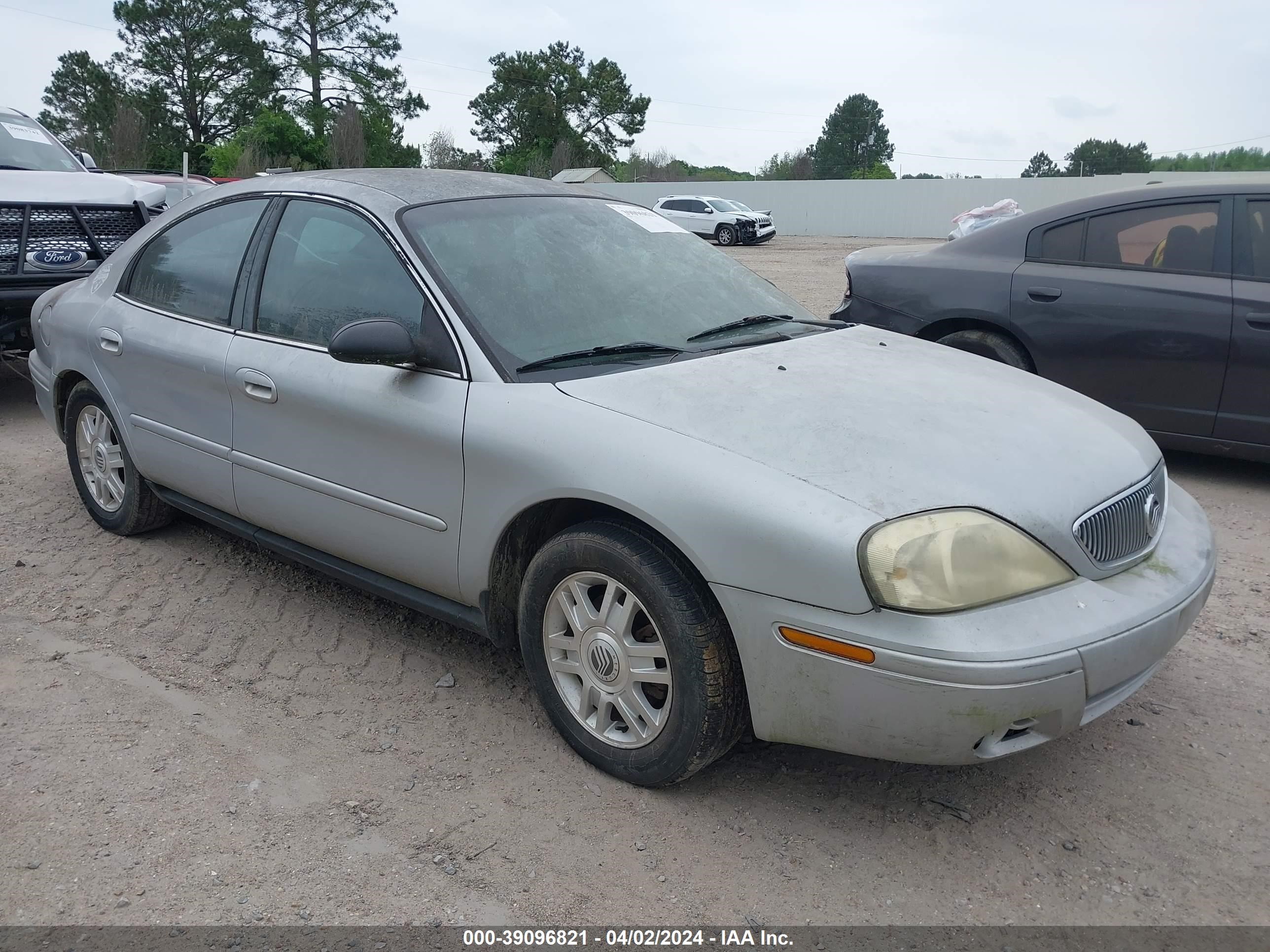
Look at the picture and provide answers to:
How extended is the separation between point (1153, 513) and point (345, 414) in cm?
242

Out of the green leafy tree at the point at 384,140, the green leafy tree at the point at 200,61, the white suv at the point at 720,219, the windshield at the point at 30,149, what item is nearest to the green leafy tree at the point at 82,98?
the green leafy tree at the point at 200,61

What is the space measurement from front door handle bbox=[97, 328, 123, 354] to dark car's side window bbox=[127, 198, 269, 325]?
0.18 meters

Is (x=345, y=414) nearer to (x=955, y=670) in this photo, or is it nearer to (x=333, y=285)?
(x=333, y=285)

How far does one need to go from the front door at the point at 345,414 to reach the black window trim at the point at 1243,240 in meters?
4.30

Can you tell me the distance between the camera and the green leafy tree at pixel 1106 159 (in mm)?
69938

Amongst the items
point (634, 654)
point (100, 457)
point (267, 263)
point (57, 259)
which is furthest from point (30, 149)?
point (634, 654)

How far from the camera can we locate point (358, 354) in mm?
2992

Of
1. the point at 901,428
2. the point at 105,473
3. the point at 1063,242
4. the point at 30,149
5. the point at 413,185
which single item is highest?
the point at 30,149

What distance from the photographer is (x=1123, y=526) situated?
272cm

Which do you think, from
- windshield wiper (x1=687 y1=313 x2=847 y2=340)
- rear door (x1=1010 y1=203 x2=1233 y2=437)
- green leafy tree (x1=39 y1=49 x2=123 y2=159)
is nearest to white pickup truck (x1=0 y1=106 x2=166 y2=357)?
windshield wiper (x1=687 y1=313 x2=847 y2=340)

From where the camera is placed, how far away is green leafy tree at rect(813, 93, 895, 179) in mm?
88688

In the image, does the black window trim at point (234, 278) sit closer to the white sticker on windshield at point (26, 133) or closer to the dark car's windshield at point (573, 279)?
the dark car's windshield at point (573, 279)

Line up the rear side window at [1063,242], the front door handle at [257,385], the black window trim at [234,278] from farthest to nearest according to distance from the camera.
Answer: the rear side window at [1063,242] < the black window trim at [234,278] < the front door handle at [257,385]

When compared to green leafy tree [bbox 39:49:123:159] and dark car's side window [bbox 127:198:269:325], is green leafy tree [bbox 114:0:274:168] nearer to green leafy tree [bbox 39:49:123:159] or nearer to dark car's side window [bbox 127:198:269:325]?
green leafy tree [bbox 39:49:123:159]
